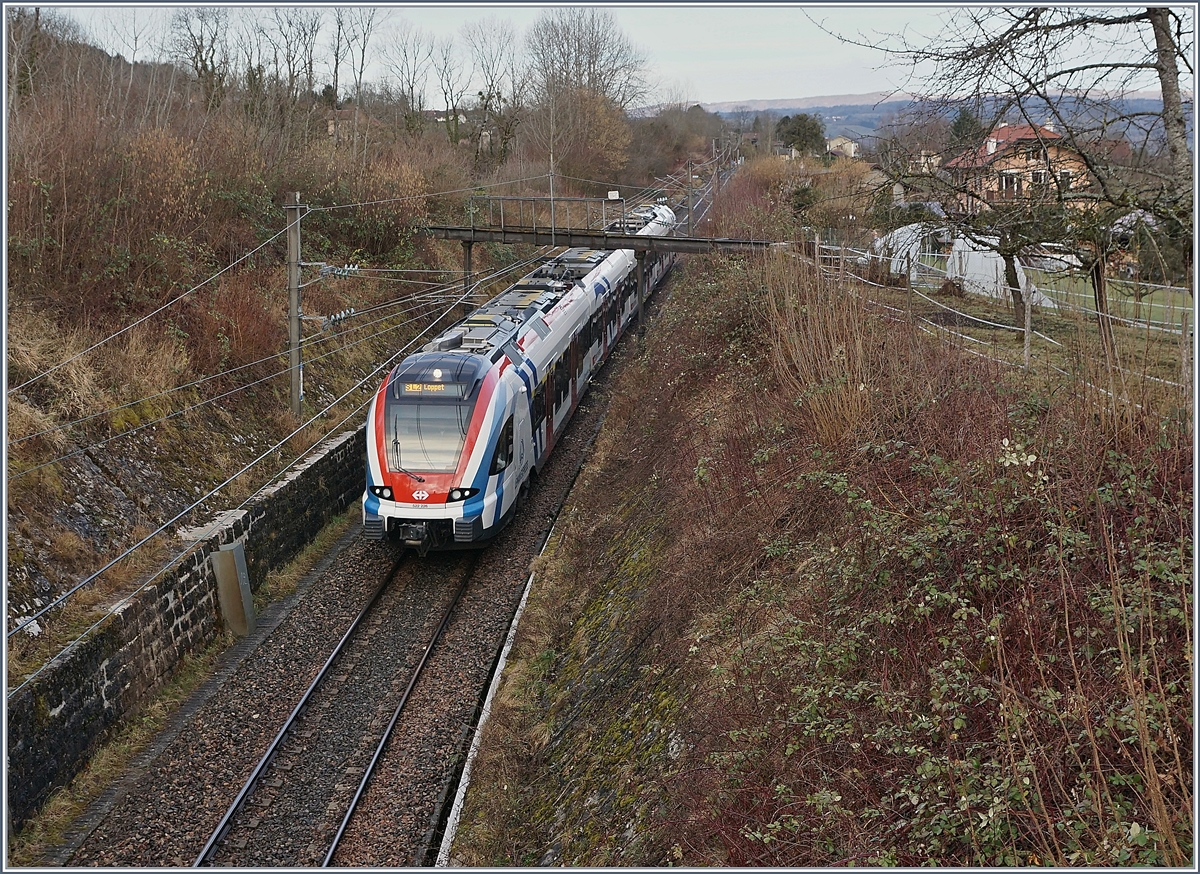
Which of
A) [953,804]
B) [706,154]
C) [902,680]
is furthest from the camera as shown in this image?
[706,154]

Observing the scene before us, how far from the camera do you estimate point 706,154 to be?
78.4 metres

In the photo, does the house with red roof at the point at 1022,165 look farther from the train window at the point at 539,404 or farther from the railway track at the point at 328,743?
the train window at the point at 539,404

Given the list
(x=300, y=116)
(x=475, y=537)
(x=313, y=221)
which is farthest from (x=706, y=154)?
(x=475, y=537)

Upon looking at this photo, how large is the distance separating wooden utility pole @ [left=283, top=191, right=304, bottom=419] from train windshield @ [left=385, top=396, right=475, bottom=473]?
324 cm

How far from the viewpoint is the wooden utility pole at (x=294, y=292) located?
15.0 metres

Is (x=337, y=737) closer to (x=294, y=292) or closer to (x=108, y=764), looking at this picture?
(x=108, y=764)

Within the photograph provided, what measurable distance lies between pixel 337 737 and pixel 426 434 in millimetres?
4642

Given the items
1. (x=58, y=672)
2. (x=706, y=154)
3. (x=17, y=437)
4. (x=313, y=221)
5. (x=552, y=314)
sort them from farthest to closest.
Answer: (x=706, y=154) < (x=313, y=221) < (x=552, y=314) < (x=17, y=437) < (x=58, y=672)

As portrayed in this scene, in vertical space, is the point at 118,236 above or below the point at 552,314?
above

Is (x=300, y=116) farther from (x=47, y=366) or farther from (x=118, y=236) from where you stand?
(x=47, y=366)

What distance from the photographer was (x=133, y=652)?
10.4 m

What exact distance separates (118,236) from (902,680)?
49.4ft

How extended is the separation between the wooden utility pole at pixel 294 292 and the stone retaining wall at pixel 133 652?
5.51 feet


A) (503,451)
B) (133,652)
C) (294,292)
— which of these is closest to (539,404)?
(503,451)
